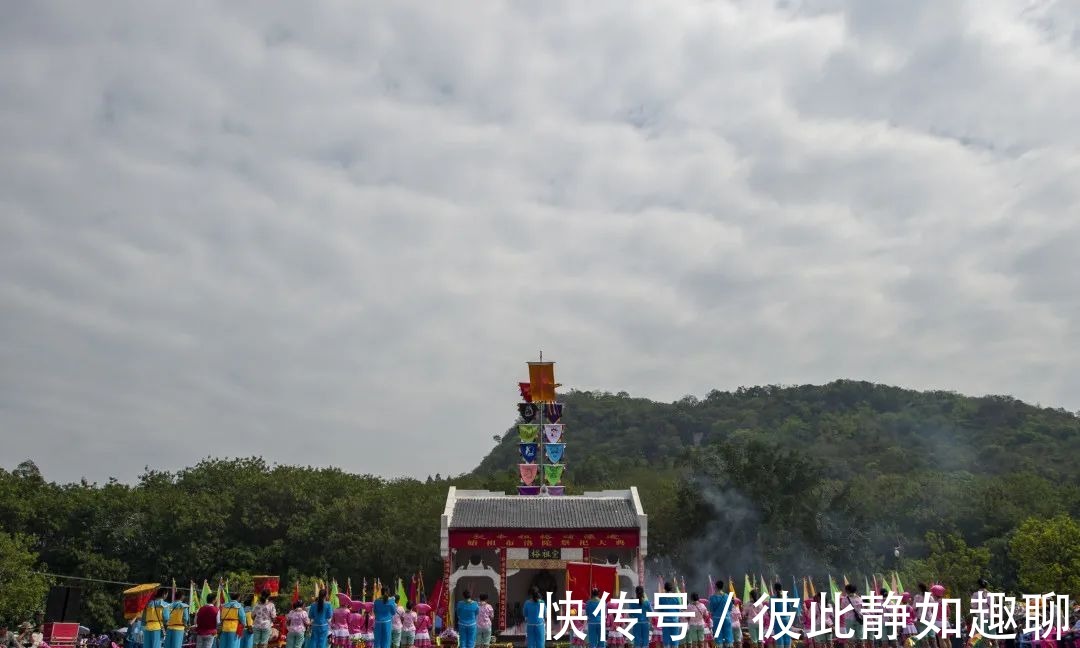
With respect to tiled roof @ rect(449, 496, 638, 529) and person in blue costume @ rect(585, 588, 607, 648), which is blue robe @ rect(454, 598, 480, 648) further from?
tiled roof @ rect(449, 496, 638, 529)

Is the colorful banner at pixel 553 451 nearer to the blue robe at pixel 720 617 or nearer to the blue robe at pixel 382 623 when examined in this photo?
the blue robe at pixel 382 623

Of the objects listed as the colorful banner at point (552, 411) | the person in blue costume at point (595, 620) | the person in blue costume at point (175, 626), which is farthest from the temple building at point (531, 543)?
the person in blue costume at point (175, 626)

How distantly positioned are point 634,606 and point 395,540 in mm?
15491

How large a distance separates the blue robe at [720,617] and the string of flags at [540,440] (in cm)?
1373

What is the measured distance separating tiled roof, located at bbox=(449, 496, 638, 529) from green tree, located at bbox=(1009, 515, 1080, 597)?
11325mm

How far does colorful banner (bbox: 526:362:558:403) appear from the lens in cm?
3262

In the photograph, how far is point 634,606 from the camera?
17.3 m

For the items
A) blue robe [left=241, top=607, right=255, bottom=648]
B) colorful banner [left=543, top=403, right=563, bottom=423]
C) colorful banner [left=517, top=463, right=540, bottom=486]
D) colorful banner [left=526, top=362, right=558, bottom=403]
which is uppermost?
colorful banner [left=526, top=362, right=558, bottom=403]

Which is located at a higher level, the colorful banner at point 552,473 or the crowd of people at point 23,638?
the colorful banner at point 552,473

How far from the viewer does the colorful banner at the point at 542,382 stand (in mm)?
32625

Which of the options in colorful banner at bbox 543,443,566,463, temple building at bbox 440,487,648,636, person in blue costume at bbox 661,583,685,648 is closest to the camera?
person in blue costume at bbox 661,583,685,648

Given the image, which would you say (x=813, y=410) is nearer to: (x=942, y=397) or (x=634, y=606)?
(x=942, y=397)

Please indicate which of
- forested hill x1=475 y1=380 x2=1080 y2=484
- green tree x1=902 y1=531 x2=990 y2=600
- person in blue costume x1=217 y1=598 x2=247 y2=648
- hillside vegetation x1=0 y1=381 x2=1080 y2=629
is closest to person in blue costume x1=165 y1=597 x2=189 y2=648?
person in blue costume x1=217 y1=598 x2=247 y2=648

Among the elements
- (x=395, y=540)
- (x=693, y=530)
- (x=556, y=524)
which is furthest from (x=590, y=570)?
(x=693, y=530)
